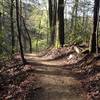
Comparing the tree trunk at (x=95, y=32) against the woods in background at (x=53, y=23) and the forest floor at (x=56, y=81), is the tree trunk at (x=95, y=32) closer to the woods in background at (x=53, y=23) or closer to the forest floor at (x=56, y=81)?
the woods in background at (x=53, y=23)

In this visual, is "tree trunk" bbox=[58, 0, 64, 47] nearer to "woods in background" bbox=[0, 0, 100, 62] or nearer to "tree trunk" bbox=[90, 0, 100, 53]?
"woods in background" bbox=[0, 0, 100, 62]

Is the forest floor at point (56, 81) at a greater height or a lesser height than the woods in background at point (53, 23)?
lesser

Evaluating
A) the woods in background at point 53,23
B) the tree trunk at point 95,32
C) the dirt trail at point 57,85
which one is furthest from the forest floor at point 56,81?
the woods in background at point 53,23

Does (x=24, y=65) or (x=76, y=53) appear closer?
(x=24, y=65)

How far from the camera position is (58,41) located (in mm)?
20922

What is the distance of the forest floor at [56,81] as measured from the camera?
10.3m

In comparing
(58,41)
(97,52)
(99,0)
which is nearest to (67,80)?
(97,52)

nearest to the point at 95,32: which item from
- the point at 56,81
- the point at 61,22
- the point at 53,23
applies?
the point at 56,81

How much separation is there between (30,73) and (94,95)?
445 centimetres

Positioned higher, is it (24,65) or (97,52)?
(97,52)

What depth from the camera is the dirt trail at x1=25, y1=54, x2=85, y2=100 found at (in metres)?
10.1

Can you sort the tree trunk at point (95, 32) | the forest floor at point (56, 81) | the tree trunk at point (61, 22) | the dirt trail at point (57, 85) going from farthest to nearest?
1. the tree trunk at point (61, 22)
2. the tree trunk at point (95, 32)
3. the forest floor at point (56, 81)
4. the dirt trail at point (57, 85)

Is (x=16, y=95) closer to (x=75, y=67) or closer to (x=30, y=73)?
(x=30, y=73)

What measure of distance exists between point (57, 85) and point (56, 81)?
0.60 metres
